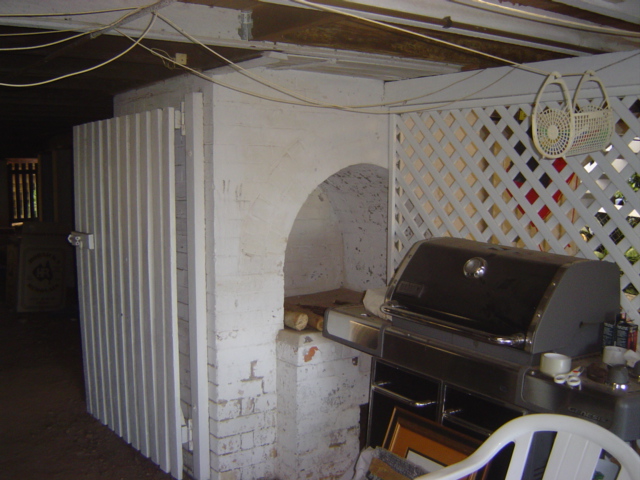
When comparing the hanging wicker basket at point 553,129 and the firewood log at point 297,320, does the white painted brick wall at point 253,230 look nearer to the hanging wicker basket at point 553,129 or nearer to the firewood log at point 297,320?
the firewood log at point 297,320

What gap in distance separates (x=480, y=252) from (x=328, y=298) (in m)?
1.73

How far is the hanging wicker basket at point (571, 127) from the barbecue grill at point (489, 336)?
46cm

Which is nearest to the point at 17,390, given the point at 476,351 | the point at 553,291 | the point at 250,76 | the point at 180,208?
the point at 180,208

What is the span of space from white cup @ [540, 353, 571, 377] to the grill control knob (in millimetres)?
476

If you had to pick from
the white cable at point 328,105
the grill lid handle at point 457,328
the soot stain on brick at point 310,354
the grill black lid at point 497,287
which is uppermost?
the white cable at point 328,105

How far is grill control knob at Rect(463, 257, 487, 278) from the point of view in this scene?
2.49 metres

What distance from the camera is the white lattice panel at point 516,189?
2.57 metres

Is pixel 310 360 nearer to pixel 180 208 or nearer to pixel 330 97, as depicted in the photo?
pixel 180 208

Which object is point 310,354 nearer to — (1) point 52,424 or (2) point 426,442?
(2) point 426,442

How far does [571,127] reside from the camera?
7.44 ft

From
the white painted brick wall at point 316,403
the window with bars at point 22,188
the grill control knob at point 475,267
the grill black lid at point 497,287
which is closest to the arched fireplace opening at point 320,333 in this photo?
the white painted brick wall at point 316,403

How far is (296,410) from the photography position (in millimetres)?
3262

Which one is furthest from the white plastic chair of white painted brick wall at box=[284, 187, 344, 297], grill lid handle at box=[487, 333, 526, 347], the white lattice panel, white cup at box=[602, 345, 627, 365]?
white painted brick wall at box=[284, 187, 344, 297]

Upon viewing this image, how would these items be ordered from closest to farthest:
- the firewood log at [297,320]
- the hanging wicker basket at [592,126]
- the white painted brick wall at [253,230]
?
the hanging wicker basket at [592,126] < the white painted brick wall at [253,230] < the firewood log at [297,320]
